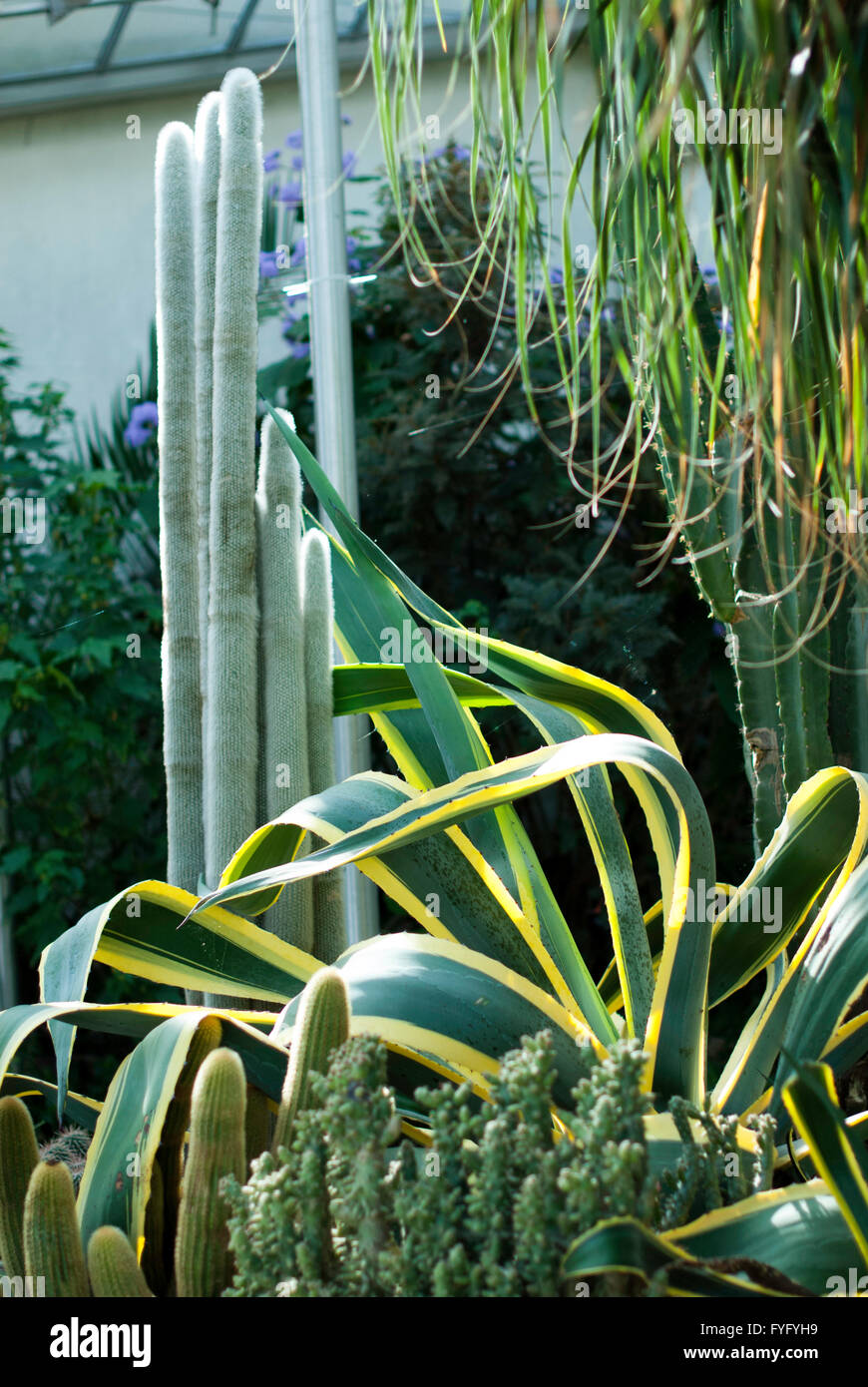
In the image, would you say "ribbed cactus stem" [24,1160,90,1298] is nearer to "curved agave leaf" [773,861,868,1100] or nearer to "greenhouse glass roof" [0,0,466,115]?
"curved agave leaf" [773,861,868,1100]

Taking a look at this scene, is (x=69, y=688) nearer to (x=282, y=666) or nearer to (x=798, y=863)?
(x=282, y=666)

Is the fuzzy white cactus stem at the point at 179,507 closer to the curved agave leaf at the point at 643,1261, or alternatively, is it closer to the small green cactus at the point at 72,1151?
the small green cactus at the point at 72,1151

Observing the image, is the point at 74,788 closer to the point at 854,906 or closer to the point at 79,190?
the point at 79,190

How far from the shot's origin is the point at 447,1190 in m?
0.70

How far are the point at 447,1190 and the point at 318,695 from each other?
2.34ft

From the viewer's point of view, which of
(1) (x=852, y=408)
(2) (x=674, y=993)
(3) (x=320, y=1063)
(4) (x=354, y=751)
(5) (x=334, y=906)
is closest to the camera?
(1) (x=852, y=408)

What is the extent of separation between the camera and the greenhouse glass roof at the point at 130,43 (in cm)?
229

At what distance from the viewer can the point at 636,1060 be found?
27.3 inches

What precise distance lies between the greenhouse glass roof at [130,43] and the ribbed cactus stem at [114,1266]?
2.19 metres

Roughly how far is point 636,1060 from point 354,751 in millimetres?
1220

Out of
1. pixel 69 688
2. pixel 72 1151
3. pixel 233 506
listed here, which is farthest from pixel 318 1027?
pixel 69 688

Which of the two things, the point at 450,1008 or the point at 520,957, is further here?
the point at 520,957

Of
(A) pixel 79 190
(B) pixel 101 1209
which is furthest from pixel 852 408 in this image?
(A) pixel 79 190

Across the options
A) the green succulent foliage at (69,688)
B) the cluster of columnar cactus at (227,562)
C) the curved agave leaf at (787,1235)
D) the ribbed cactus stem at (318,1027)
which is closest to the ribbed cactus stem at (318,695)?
the cluster of columnar cactus at (227,562)
